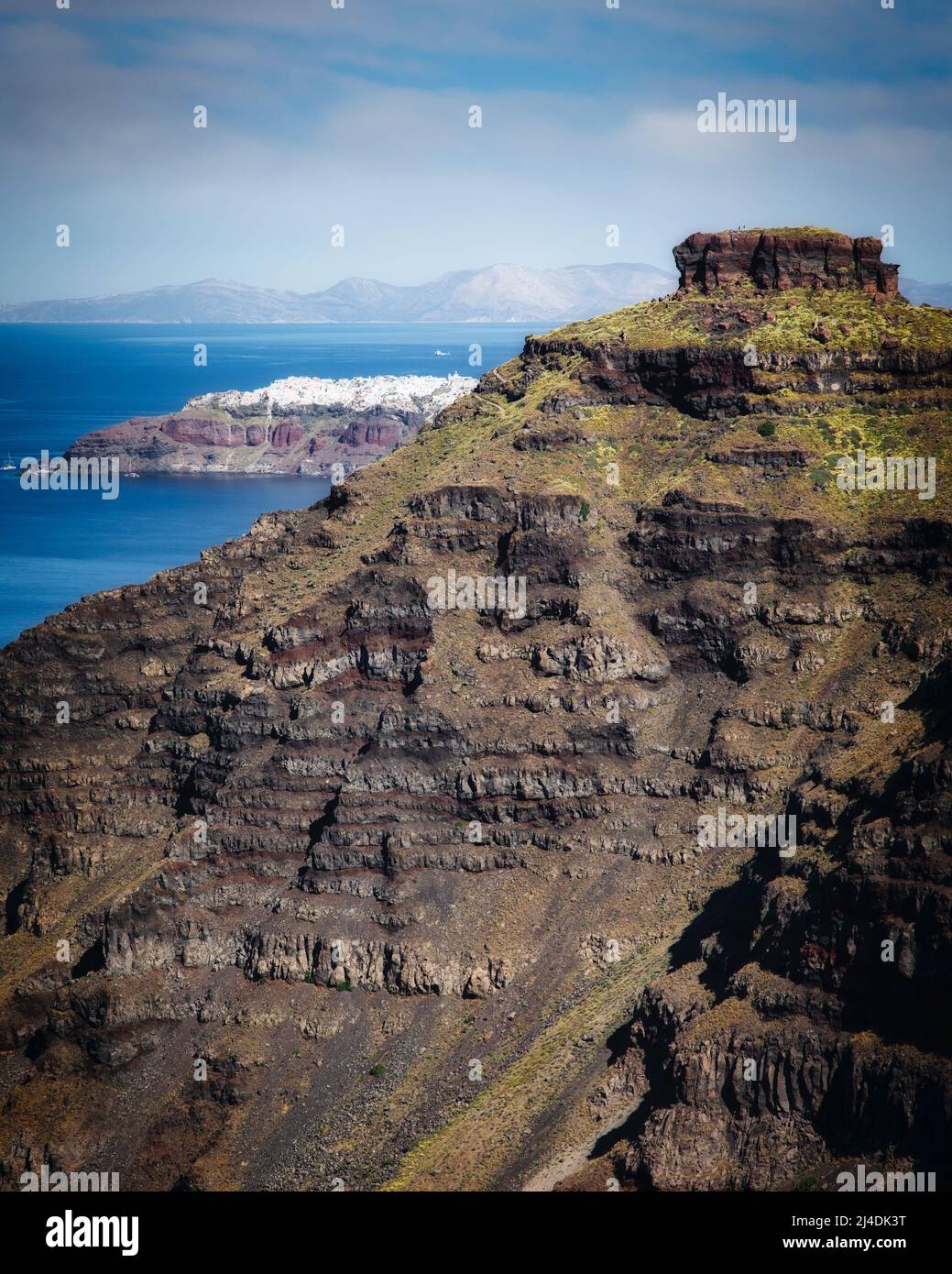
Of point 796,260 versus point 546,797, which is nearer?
point 546,797

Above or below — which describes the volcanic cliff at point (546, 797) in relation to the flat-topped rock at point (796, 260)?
below

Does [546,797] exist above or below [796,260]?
below

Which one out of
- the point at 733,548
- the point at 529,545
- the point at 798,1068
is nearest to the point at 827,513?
the point at 733,548

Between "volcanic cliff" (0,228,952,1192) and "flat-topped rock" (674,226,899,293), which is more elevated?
"flat-topped rock" (674,226,899,293)

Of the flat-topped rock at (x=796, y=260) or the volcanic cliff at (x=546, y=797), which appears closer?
the volcanic cliff at (x=546, y=797)
